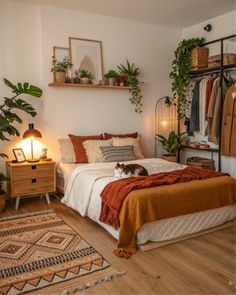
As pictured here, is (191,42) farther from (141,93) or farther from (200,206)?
(200,206)

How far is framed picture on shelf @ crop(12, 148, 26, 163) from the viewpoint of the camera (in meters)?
3.91

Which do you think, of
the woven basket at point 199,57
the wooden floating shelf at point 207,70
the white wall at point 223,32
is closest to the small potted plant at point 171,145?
the white wall at point 223,32

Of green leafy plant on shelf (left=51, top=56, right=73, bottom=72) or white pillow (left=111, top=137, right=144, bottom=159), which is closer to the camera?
green leafy plant on shelf (left=51, top=56, right=73, bottom=72)

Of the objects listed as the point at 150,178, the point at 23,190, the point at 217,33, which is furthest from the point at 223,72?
the point at 23,190

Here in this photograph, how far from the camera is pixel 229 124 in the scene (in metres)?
4.16

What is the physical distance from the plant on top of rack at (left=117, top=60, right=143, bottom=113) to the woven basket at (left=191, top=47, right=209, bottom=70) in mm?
955

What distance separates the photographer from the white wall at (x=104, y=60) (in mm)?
4055

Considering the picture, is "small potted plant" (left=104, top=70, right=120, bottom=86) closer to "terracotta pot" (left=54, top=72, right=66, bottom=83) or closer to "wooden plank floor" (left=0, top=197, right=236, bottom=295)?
"terracotta pot" (left=54, top=72, right=66, bottom=83)

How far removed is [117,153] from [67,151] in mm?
745

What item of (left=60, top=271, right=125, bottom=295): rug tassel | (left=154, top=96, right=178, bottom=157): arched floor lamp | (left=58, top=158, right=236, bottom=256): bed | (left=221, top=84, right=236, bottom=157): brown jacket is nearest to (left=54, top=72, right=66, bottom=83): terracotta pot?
(left=58, top=158, right=236, bottom=256): bed

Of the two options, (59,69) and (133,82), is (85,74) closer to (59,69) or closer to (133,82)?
(59,69)

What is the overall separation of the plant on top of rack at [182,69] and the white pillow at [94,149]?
1.60 meters

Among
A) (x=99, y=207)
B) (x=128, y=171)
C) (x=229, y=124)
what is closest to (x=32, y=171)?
(x=99, y=207)

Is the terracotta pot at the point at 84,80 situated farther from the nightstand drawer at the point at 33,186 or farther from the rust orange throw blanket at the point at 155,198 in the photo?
the rust orange throw blanket at the point at 155,198
